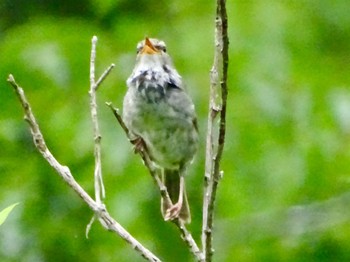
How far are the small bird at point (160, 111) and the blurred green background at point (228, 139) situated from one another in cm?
18

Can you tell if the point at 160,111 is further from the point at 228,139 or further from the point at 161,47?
the point at 228,139

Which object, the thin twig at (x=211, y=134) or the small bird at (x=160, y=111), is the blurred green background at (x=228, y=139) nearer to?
the small bird at (x=160, y=111)

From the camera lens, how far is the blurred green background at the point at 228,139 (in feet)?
21.7

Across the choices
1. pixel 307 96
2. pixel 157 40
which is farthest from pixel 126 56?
pixel 307 96

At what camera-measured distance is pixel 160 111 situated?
6.35m

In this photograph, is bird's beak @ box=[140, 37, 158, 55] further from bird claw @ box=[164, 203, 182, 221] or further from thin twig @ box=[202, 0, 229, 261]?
thin twig @ box=[202, 0, 229, 261]

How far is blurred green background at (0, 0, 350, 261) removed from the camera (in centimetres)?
663

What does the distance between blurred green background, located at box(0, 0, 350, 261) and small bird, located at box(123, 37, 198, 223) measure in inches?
7.0

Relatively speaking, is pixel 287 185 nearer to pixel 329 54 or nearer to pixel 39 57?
pixel 329 54

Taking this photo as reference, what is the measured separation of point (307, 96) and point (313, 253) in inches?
28.9

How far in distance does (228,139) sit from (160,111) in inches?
20.4

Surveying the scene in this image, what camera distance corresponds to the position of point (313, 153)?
660 cm

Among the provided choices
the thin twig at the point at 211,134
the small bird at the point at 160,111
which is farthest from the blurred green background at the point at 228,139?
the thin twig at the point at 211,134

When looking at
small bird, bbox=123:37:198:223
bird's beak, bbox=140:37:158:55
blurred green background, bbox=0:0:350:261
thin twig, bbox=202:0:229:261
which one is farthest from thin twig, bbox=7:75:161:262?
blurred green background, bbox=0:0:350:261
